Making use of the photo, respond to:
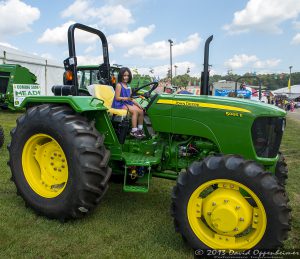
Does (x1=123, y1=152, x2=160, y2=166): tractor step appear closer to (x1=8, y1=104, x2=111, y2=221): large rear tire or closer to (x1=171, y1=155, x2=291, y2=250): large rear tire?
(x1=8, y1=104, x2=111, y2=221): large rear tire

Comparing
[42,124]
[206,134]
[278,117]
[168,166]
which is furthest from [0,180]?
[278,117]

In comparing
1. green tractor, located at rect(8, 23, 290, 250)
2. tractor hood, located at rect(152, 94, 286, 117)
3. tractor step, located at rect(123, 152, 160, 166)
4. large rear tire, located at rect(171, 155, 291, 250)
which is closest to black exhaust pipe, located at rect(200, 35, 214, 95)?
green tractor, located at rect(8, 23, 290, 250)

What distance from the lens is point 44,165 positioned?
3.99 meters

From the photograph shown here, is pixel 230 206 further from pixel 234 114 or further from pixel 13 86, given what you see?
pixel 13 86

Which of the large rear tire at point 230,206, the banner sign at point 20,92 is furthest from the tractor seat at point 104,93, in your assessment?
the banner sign at point 20,92

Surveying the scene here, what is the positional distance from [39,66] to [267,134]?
1761 cm

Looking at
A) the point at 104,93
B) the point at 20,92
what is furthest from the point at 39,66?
the point at 104,93

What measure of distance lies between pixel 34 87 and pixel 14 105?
1.16 metres

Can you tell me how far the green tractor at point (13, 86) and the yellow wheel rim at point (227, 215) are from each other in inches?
478

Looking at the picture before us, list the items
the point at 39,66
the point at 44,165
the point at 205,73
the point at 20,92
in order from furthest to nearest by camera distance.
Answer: the point at 39,66 → the point at 20,92 → the point at 44,165 → the point at 205,73

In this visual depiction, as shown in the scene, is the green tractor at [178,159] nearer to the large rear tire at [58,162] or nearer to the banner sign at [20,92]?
the large rear tire at [58,162]

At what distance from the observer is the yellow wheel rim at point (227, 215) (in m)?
2.95

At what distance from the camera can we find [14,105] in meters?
13.9

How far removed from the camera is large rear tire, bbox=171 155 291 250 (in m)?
2.84
